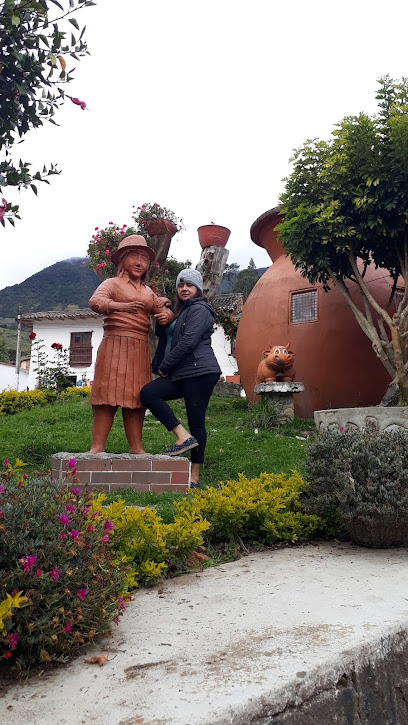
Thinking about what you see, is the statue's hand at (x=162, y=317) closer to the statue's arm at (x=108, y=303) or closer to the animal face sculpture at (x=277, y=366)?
the statue's arm at (x=108, y=303)

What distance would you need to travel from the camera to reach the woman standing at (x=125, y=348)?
172 inches

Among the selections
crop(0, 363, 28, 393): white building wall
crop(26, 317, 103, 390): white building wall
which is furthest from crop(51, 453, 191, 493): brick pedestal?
crop(0, 363, 28, 393): white building wall

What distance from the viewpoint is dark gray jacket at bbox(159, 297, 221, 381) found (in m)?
4.39

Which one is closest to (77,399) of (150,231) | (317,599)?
(150,231)

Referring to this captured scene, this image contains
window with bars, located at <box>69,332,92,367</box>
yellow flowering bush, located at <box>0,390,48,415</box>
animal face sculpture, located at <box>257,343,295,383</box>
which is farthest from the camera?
window with bars, located at <box>69,332,92,367</box>

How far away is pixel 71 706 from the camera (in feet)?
4.79

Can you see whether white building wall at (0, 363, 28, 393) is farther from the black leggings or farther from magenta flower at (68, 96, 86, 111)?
magenta flower at (68, 96, 86, 111)

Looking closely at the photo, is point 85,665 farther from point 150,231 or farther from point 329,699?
point 150,231

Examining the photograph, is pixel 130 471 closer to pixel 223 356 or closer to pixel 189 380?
pixel 189 380

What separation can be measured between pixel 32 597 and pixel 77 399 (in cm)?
1110

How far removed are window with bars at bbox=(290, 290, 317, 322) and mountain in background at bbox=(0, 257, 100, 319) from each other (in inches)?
1823

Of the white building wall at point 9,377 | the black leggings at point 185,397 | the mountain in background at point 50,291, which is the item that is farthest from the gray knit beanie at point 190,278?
the mountain in background at point 50,291

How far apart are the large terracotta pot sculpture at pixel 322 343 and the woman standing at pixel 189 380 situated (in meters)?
4.89

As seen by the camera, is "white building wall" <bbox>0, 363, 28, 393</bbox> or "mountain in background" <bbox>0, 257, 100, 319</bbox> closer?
"white building wall" <bbox>0, 363, 28, 393</bbox>
